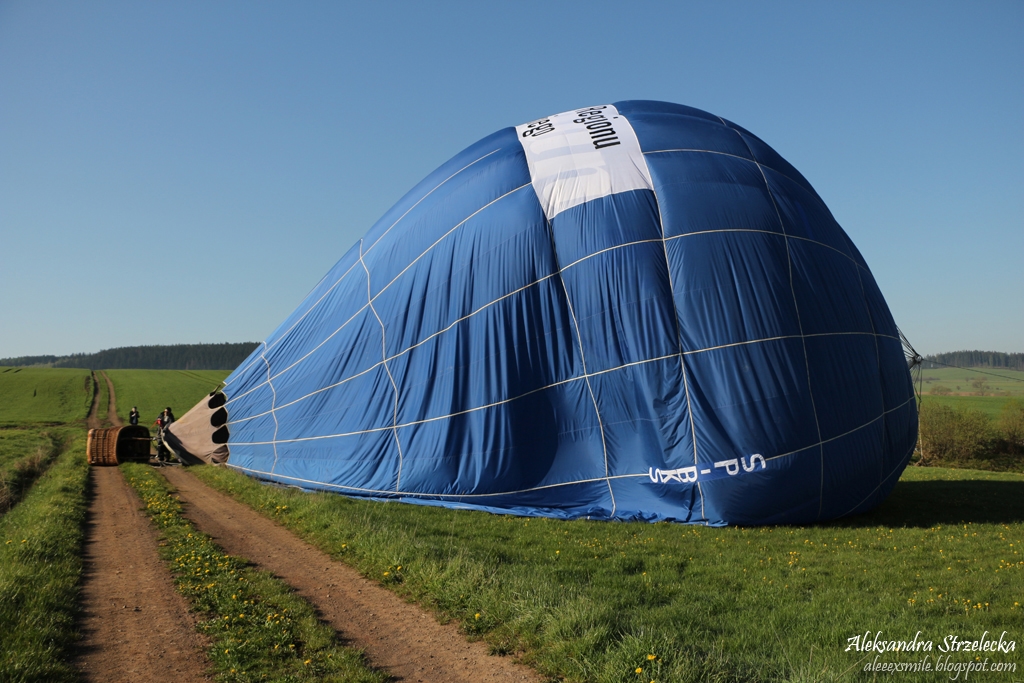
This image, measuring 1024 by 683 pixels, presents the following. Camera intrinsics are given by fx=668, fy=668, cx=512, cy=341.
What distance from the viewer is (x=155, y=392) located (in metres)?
55.3

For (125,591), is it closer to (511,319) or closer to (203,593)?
(203,593)

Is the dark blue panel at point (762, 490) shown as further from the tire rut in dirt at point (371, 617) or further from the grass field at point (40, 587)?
the grass field at point (40, 587)

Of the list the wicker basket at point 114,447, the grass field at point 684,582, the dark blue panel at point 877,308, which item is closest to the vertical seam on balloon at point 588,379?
the grass field at point 684,582

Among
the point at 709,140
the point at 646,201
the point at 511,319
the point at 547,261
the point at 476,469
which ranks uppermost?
the point at 709,140

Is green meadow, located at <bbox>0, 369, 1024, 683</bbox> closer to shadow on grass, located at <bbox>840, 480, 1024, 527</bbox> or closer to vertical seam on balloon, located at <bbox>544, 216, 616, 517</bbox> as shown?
shadow on grass, located at <bbox>840, 480, 1024, 527</bbox>

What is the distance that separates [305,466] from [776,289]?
29.9ft

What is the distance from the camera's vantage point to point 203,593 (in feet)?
20.4

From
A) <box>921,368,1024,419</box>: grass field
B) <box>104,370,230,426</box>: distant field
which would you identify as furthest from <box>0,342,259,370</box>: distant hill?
<box>921,368,1024,419</box>: grass field

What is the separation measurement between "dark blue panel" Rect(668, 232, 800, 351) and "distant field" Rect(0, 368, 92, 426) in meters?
39.6

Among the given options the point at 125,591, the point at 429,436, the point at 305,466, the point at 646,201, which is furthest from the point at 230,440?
the point at 646,201

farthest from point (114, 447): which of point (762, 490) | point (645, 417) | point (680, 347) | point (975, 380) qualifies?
point (975, 380)

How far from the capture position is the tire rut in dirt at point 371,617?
4.57 m

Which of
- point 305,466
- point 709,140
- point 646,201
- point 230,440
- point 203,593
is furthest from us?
point 230,440

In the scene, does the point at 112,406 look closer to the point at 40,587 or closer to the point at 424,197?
the point at 424,197
